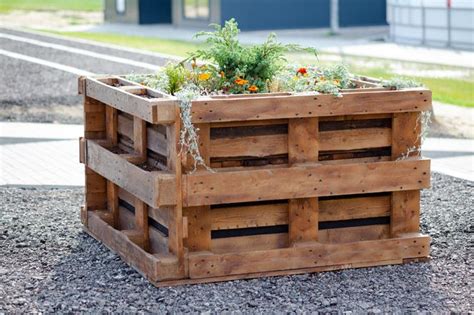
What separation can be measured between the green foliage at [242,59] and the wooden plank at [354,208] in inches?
35.6

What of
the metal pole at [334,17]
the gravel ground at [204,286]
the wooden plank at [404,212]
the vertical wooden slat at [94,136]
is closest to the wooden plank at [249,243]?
the gravel ground at [204,286]

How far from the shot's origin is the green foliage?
24.4 feet

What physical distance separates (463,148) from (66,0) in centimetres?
5241

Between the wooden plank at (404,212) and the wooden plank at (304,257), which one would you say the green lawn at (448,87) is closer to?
the wooden plank at (404,212)

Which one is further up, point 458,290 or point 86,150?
point 86,150

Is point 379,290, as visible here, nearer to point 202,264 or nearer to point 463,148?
point 202,264

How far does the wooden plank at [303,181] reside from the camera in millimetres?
6727

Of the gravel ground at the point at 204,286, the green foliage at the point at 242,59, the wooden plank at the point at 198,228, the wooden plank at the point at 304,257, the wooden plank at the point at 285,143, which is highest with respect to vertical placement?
the green foliage at the point at 242,59

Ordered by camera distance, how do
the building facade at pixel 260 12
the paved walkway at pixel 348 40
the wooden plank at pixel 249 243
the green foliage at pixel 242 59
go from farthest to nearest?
the building facade at pixel 260 12
the paved walkway at pixel 348 40
the green foliage at pixel 242 59
the wooden plank at pixel 249 243

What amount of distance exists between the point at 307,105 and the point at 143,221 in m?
1.35

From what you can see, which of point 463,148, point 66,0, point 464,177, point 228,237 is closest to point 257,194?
point 228,237

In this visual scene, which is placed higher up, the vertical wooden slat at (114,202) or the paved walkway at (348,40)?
the paved walkway at (348,40)

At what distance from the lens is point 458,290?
6.79 meters

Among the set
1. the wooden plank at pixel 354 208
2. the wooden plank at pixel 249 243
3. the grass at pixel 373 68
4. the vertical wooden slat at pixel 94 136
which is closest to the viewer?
the wooden plank at pixel 249 243
